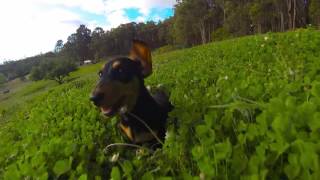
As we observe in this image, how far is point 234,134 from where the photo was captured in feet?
9.63

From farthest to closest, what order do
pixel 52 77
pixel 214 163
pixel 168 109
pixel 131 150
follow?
pixel 52 77, pixel 168 109, pixel 131 150, pixel 214 163

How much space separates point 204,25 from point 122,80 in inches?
4038

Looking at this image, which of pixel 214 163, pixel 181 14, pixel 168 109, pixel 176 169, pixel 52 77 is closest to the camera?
pixel 214 163

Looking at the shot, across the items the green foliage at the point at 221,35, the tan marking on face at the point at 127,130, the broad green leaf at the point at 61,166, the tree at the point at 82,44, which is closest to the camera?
the broad green leaf at the point at 61,166

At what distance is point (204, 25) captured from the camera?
347ft

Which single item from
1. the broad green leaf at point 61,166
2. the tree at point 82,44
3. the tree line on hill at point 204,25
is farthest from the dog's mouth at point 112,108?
the tree at point 82,44

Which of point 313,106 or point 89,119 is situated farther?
point 89,119

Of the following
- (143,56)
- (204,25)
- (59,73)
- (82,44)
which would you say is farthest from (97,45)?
(143,56)

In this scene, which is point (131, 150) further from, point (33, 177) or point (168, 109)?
point (33, 177)

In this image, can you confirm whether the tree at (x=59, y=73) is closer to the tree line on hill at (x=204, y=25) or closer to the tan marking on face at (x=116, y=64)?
the tree line on hill at (x=204, y=25)

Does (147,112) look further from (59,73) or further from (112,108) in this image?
(59,73)

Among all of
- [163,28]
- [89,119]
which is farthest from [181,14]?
[89,119]

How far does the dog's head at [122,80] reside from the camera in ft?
14.9

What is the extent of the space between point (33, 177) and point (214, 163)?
1.24 metres
